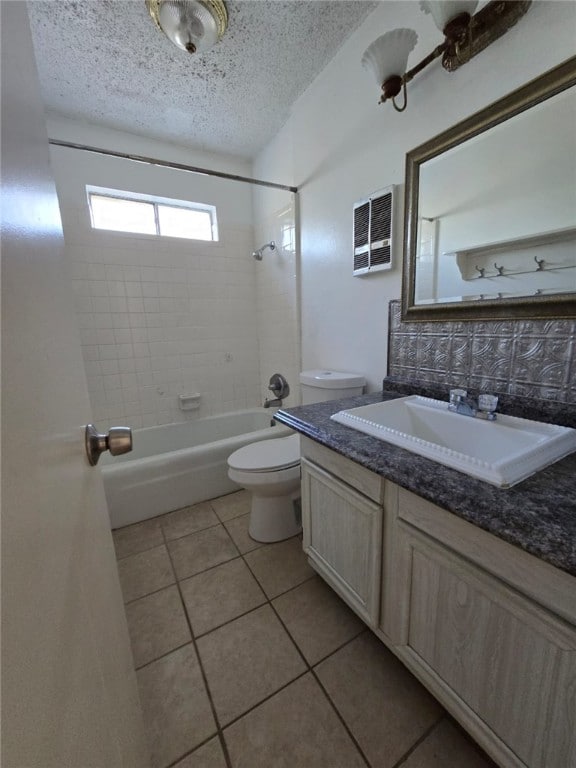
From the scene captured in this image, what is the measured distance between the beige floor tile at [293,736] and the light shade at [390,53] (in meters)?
2.20

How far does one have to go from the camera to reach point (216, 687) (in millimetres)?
1012

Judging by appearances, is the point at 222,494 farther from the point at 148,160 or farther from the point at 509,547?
the point at 148,160

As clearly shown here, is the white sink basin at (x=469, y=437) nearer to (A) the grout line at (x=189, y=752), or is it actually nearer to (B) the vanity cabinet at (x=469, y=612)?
(B) the vanity cabinet at (x=469, y=612)

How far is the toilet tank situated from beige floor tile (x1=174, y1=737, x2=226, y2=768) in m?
1.28

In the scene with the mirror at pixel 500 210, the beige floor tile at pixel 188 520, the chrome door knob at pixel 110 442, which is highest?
the mirror at pixel 500 210

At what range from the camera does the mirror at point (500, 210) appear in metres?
0.91

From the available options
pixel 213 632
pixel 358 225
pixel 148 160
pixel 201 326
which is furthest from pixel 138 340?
pixel 213 632

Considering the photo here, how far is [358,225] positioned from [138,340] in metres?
1.81

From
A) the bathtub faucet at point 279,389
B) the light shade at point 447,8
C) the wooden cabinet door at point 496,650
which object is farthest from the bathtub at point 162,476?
the light shade at point 447,8

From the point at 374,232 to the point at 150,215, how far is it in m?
1.85

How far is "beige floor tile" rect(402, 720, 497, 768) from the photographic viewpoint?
83 centimetres

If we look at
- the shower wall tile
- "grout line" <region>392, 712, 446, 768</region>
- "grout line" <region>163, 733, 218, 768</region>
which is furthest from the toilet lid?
the shower wall tile

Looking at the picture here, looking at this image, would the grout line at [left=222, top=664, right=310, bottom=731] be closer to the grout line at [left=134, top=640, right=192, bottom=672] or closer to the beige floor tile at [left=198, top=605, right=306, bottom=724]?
the beige floor tile at [left=198, top=605, right=306, bottom=724]

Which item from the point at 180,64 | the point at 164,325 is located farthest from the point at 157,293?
the point at 180,64
